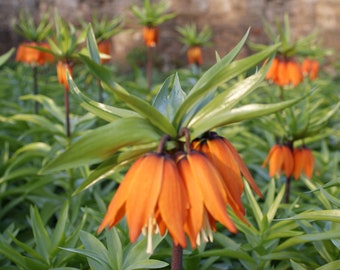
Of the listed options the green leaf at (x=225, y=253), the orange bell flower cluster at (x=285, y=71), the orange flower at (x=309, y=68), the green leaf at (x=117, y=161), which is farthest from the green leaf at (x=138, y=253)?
the orange flower at (x=309, y=68)

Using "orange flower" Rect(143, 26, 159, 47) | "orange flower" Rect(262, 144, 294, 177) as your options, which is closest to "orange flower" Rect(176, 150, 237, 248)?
"orange flower" Rect(262, 144, 294, 177)

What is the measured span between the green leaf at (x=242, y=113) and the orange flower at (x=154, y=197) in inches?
2.9

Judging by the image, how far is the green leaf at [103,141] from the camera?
62 cm

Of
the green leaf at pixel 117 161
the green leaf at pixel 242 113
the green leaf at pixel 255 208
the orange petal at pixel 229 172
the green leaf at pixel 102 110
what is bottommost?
the green leaf at pixel 255 208

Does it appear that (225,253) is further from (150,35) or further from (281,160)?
(150,35)

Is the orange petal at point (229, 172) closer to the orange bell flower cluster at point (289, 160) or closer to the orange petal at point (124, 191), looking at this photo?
the orange petal at point (124, 191)

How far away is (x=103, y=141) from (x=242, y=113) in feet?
0.60

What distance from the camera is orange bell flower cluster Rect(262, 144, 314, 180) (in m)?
1.48

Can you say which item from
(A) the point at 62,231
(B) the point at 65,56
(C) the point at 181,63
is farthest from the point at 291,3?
(A) the point at 62,231

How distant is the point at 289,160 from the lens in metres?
1.48

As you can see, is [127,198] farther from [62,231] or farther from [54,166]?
[62,231]

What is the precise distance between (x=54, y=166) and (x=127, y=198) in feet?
0.33

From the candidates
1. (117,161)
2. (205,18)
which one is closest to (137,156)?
(117,161)

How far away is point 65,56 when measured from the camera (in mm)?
1965
